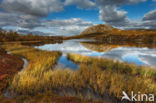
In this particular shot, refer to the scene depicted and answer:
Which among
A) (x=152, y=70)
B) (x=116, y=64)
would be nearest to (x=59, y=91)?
(x=116, y=64)

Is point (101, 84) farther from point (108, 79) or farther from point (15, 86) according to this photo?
point (15, 86)

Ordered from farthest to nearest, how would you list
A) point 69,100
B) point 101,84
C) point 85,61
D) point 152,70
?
point 85,61 < point 152,70 < point 101,84 < point 69,100

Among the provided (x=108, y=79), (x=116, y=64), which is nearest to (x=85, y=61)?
(x=116, y=64)

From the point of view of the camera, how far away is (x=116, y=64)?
15.4 metres

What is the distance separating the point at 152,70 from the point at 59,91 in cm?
1237

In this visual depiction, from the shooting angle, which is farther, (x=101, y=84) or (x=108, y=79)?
(x=108, y=79)

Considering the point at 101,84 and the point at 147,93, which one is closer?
the point at 147,93

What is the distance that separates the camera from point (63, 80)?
9789 millimetres

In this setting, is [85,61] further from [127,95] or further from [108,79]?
[127,95]

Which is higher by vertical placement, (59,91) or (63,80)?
(63,80)

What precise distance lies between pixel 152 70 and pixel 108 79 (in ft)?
23.3

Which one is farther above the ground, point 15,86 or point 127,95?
point 15,86

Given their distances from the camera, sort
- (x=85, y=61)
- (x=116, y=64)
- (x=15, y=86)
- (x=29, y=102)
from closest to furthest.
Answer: (x=29, y=102) < (x=15, y=86) < (x=116, y=64) < (x=85, y=61)

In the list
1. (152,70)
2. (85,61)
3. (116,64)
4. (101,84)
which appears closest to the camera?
(101,84)
